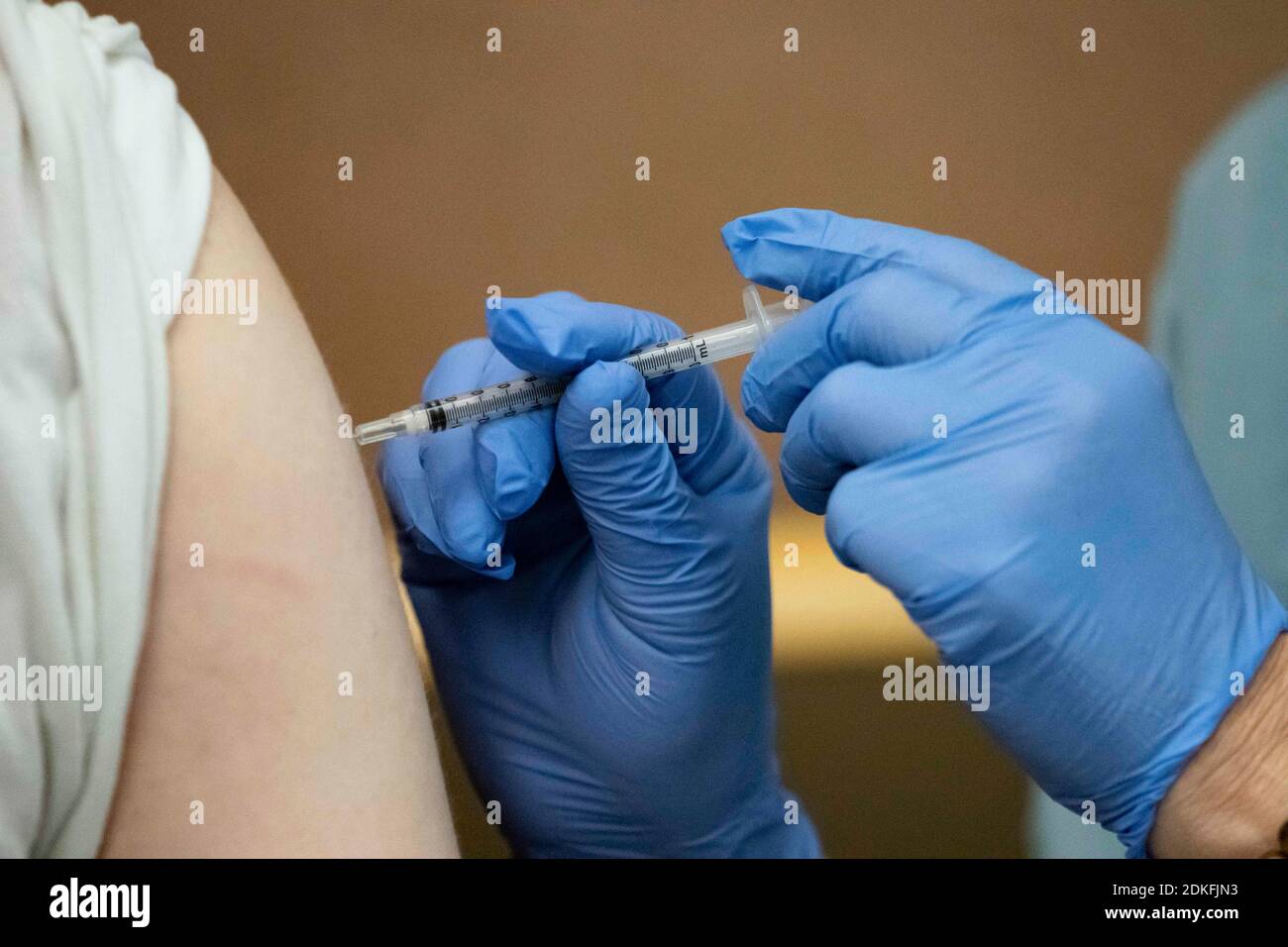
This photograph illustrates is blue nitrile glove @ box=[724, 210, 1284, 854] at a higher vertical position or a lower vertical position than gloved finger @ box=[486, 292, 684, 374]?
lower

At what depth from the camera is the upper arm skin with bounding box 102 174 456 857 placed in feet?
2.13

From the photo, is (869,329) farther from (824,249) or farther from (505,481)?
(505,481)

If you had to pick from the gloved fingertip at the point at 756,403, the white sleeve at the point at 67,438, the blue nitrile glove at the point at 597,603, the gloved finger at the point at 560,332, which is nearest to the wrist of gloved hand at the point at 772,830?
the blue nitrile glove at the point at 597,603

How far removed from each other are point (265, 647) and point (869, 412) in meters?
0.48

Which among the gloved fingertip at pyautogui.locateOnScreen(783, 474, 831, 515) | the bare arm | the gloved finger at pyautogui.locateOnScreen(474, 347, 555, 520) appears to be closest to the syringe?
the gloved finger at pyautogui.locateOnScreen(474, 347, 555, 520)

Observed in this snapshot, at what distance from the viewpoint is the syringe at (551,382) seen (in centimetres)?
91

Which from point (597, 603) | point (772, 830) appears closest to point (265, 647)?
point (597, 603)

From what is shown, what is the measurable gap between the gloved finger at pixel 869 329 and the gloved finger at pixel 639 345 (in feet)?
0.31

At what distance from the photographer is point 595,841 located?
1.12 m

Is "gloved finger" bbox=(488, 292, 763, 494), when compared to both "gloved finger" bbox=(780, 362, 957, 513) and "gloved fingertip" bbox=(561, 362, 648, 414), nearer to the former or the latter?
"gloved fingertip" bbox=(561, 362, 648, 414)

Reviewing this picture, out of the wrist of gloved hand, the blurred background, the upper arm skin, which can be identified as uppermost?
the blurred background

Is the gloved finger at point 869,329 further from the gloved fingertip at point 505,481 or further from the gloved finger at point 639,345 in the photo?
the gloved fingertip at point 505,481

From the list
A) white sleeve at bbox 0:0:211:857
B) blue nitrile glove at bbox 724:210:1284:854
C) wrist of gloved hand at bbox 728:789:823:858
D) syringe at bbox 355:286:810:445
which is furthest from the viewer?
wrist of gloved hand at bbox 728:789:823:858
